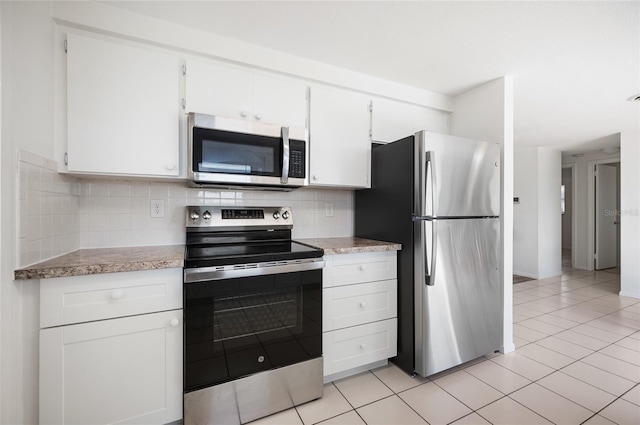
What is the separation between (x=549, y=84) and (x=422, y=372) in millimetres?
2636

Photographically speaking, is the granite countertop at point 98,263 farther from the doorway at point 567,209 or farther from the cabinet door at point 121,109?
the doorway at point 567,209

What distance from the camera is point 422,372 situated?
1.94m

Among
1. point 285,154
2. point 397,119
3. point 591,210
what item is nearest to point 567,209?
point 591,210

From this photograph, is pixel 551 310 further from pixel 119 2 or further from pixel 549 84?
pixel 119 2

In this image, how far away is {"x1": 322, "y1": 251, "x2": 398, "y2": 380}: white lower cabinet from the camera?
189 centimetres

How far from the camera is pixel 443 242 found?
198cm

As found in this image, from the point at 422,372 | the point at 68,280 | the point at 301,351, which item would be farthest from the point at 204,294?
the point at 422,372

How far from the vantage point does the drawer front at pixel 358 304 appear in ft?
6.21

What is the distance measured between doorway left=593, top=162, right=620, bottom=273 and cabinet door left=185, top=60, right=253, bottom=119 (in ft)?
21.8

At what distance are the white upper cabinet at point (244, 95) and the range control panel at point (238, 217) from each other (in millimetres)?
650

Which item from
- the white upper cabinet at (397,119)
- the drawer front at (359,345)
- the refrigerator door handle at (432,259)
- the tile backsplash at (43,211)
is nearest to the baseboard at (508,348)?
the drawer front at (359,345)

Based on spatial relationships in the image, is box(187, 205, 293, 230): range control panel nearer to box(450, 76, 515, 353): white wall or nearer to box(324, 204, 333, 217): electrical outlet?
box(324, 204, 333, 217): electrical outlet

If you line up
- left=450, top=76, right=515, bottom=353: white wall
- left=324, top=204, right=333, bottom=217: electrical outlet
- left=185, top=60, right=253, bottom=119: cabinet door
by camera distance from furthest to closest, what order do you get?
left=324, top=204, right=333, bottom=217: electrical outlet, left=450, top=76, right=515, bottom=353: white wall, left=185, top=60, right=253, bottom=119: cabinet door

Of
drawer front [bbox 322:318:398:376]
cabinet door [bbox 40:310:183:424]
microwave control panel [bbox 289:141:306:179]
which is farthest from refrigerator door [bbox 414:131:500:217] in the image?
cabinet door [bbox 40:310:183:424]
